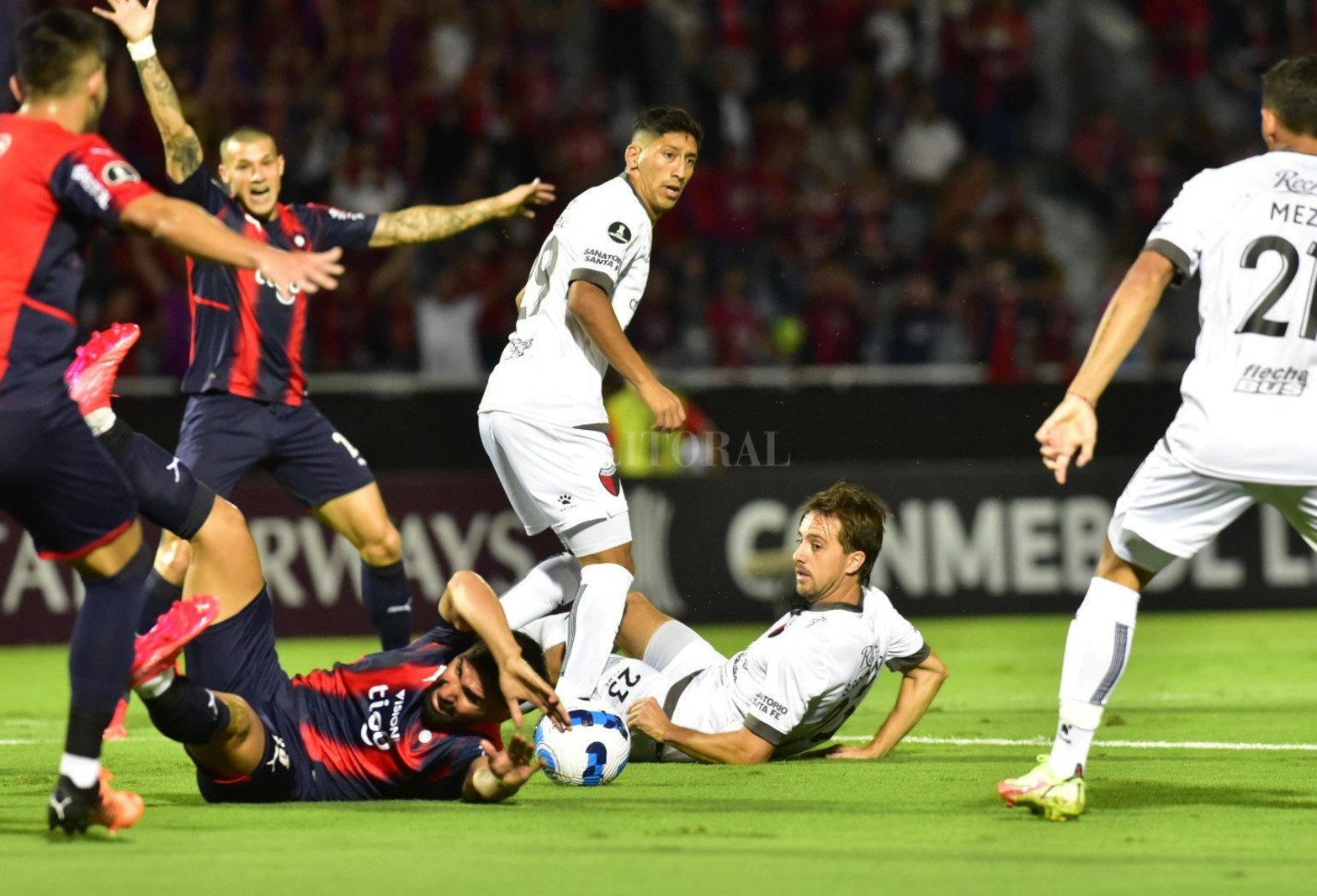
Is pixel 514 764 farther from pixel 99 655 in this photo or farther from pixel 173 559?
pixel 173 559

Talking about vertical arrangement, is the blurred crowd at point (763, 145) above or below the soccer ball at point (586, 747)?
above

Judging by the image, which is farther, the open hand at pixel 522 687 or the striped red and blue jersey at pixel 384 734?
the striped red and blue jersey at pixel 384 734

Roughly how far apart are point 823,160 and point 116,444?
11435 millimetres

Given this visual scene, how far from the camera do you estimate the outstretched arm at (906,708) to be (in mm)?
7133

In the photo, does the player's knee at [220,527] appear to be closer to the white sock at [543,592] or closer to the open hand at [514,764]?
the open hand at [514,764]

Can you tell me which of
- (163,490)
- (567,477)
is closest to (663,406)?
(567,477)

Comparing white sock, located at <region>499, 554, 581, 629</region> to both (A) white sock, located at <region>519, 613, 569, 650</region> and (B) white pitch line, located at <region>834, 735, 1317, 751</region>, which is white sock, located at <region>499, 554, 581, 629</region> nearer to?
(A) white sock, located at <region>519, 613, 569, 650</region>

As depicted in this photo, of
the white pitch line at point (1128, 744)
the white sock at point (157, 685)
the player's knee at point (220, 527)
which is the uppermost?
the player's knee at point (220, 527)

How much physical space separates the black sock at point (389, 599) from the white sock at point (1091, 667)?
4114 mm

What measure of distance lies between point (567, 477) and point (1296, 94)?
291 cm

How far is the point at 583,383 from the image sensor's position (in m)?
7.27

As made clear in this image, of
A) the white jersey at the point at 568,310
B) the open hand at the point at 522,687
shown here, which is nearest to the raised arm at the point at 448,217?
the white jersey at the point at 568,310

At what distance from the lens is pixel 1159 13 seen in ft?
60.3

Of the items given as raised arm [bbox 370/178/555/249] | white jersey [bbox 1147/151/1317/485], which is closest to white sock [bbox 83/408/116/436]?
raised arm [bbox 370/178/555/249]
